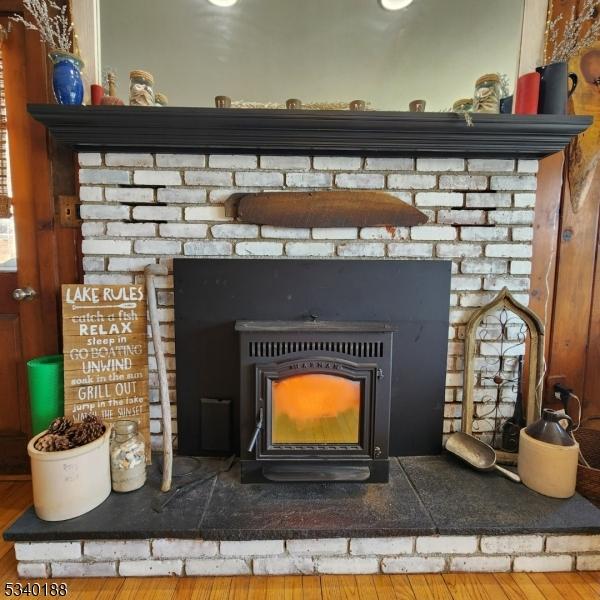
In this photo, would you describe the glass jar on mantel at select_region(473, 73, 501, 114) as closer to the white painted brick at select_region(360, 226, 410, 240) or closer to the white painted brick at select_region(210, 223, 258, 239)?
the white painted brick at select_region(360, 226, 410, 240)

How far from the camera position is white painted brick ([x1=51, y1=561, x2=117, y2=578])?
1255 mm

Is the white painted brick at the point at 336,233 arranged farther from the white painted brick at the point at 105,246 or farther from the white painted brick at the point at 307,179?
the white painted brick at the point at 105,246

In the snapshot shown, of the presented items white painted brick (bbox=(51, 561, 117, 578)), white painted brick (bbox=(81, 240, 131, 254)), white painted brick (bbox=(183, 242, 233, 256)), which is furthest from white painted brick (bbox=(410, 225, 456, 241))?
white painted brick (bbox=(51, 561, 117, 578))

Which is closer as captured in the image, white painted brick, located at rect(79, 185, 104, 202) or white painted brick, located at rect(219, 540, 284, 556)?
white painted brick, located at rect(219, 540, 284, 556)

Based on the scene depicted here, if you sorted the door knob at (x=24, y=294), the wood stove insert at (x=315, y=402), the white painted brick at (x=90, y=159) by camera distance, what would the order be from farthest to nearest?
the door knob at (x=24, y=294) → the white painted brick at (x=90, y=159) → the wood stove insert at (x=315, y=402)

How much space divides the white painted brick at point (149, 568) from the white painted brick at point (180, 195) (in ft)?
4.52

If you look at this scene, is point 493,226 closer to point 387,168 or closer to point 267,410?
point 387,168

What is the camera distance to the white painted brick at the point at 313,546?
127 cm

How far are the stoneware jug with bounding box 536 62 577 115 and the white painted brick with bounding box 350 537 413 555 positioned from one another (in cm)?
176

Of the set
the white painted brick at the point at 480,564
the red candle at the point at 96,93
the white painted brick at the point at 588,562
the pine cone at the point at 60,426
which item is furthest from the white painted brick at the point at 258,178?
the white painted brick at the point at 588,562

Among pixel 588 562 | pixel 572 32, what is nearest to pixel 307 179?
pixel 572 32

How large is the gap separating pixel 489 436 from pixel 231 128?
1.79 m

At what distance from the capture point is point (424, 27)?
5.52ft

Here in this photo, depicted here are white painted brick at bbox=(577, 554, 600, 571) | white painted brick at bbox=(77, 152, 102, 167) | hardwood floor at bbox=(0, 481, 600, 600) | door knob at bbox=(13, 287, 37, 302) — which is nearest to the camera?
hardwood floor at bbox=(0, 481, 600, 600)
